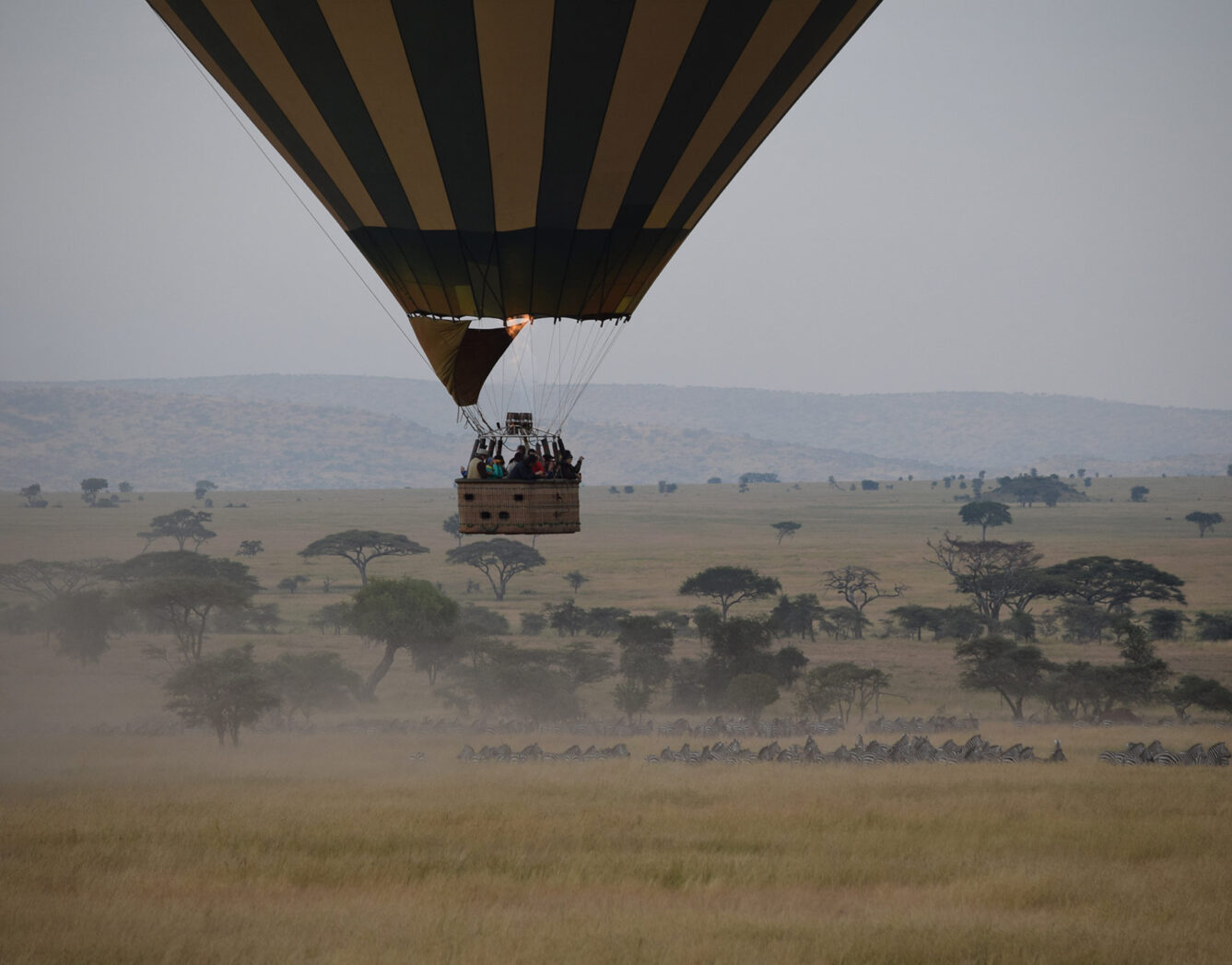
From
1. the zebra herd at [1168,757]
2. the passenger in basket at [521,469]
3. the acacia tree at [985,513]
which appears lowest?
the zebra herd at [1168,757]

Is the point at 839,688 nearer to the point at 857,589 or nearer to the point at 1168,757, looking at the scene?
the point at 1168,757

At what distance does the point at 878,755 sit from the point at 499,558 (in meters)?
37.5

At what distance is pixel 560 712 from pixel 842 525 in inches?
2635

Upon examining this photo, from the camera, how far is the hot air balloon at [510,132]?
8.34 meters

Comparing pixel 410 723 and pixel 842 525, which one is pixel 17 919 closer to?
pixel 410 723

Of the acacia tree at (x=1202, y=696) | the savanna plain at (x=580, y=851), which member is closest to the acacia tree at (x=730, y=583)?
the savanna plain at (x=580, y=851)

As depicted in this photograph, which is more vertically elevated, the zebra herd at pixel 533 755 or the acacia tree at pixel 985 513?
the acacia tree at pixel 985 513

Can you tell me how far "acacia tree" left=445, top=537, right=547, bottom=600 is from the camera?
57.2m

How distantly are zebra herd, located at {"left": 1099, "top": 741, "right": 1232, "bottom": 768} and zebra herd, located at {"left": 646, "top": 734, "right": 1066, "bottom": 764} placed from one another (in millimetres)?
905

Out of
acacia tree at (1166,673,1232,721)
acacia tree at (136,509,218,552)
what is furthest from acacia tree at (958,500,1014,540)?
acacia tree at (136,509,218,552)

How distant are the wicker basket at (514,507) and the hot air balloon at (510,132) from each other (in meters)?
0.01

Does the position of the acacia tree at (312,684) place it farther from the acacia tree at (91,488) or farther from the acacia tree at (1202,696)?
the acacia tree at (91,488)

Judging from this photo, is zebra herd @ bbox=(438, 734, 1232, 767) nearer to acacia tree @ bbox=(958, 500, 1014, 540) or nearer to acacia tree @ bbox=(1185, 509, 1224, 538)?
acacia tree @ bbox=(958, 500, 1014, 540)

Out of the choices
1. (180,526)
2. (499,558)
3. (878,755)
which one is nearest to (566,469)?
(878,755)
